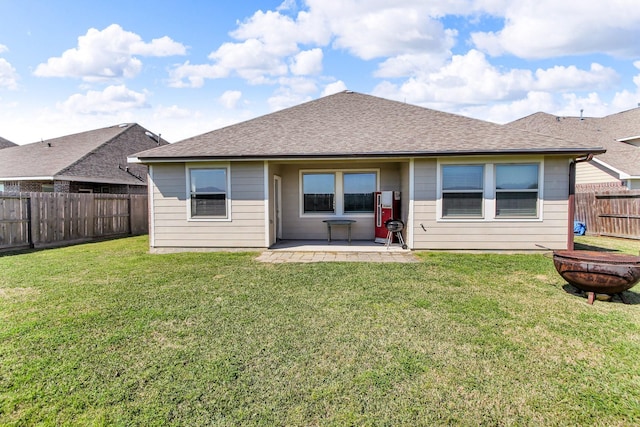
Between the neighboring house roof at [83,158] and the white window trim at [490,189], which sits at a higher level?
the neighboring house roof at [83,158]

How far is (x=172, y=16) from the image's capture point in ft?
33.6

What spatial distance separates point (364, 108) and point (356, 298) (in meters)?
7.75

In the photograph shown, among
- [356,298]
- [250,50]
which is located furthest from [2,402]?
[250,50]

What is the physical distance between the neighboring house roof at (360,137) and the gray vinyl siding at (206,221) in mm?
557

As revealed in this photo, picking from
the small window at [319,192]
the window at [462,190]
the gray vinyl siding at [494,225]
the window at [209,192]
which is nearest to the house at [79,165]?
the window at [209,192]

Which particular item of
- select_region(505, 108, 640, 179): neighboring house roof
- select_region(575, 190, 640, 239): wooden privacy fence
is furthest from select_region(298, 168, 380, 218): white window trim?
select_region(505, 108, 640, 179): neighboring house roof

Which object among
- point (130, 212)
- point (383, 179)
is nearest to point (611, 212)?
point (383, 179)

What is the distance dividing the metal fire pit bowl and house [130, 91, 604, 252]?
3.49m

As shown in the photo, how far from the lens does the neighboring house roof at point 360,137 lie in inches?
316

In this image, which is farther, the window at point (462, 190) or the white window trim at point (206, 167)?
the white window trim at point (206, 167)

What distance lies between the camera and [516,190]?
8.20 metres

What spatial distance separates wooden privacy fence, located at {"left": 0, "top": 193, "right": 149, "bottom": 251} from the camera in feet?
30.2

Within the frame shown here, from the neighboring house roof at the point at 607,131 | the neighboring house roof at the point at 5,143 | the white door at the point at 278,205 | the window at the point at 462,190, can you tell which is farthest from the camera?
the neighboring house roof at the point at 5,143

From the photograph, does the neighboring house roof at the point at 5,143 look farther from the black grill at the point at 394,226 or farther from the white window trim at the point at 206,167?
the black grill at the point at 394,226
